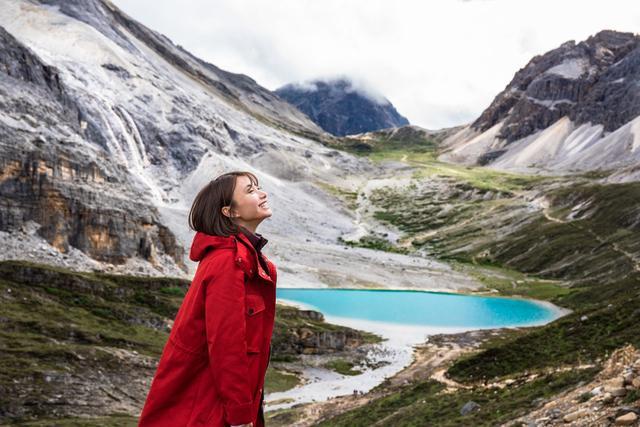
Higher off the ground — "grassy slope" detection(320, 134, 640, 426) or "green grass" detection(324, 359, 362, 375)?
"grassy slope" detection(320, 134, 640, 426)

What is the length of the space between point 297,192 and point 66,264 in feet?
436

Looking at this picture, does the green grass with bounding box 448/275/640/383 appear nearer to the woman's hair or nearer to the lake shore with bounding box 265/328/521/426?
the lake shore with bounding box 265/328/521/426

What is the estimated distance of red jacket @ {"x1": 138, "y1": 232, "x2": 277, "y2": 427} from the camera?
5777mm

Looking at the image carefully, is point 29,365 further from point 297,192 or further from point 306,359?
point 297,192

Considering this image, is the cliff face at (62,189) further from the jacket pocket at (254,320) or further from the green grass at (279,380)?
the jacket pocket at (254,320)

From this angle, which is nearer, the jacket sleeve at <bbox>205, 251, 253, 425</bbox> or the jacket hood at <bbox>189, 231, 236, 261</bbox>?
the jacket sleeve at <bbox>205, 251, 253, 425</bbox>

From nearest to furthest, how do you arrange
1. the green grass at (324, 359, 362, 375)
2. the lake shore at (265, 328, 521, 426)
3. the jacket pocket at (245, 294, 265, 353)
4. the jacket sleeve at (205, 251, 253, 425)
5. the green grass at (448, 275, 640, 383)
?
the jacket sleeve at (205, 251, 253, 425) → the jacket pocket at (245, 294, 265, 353) → the green grass at (448, 275, 640, 383) → the lake shore at (265, 328, 521, 426) → the green grass at (324, 359, 362, 375)

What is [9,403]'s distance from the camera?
2619cm

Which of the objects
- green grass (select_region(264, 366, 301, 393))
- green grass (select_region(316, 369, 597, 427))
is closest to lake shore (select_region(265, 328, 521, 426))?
green grass (select_region(316, 369, 597, 427))

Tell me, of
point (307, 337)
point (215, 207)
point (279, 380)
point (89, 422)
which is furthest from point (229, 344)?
point (307, 337)

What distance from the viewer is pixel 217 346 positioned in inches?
228

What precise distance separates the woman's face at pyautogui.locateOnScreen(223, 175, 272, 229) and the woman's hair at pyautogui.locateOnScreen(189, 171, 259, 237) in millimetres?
61

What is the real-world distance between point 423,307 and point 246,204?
9407 cm

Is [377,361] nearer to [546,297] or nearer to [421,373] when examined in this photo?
[421,373]
